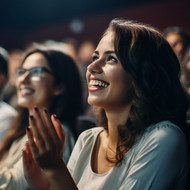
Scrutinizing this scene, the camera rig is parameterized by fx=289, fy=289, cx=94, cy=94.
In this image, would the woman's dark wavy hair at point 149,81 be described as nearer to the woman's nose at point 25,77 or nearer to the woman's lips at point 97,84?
the woman's lips at point 97,84

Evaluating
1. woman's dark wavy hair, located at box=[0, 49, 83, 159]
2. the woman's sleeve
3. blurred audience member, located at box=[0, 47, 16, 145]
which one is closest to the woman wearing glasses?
woman's dark wavy hair, located at box=[0, 49, 83, 159]

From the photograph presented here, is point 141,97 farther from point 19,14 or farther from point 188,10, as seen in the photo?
point 19,14

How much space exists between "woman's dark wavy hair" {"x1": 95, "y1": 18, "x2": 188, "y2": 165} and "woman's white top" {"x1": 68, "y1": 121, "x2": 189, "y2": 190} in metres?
0.04

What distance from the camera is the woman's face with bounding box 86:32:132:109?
43.8 inches

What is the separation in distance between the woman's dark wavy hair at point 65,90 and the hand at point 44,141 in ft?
2.43

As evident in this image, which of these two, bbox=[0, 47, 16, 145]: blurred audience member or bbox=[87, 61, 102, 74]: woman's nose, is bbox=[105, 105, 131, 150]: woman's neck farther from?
bbox=[0, 47, 16, 145]: blurred audience member

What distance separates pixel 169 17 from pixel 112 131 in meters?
3.73

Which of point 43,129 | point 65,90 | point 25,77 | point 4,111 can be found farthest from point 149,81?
point 4,111

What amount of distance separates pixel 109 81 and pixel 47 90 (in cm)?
70

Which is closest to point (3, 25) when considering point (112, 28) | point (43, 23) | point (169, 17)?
point (43, 23)

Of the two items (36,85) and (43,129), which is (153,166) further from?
(36,85)

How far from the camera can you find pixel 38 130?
3.09 ft

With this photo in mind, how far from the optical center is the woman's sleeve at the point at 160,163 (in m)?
0.95

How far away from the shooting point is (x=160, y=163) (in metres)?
0.96
